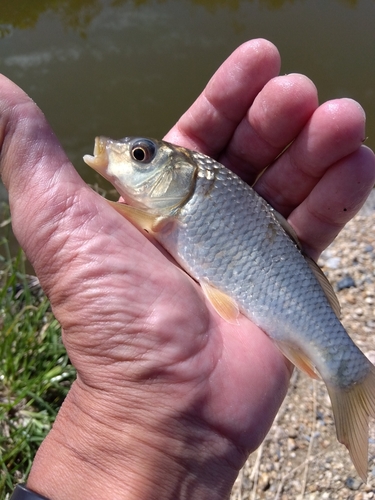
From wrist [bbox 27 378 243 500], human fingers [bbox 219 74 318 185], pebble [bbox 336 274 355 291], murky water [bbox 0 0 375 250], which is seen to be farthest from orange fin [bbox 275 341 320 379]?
murky water [bbox 0 0 375 250]

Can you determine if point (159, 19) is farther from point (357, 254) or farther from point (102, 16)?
point (357, 254)

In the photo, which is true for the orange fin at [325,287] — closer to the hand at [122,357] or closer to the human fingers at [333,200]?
the human fingers at [333,200]

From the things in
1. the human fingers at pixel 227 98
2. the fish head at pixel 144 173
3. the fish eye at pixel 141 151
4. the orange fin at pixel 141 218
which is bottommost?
the orange fin at pixel 141 218

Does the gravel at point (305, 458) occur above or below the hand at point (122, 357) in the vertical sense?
below

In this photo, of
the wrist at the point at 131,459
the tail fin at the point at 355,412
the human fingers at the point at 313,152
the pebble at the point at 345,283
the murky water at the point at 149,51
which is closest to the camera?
the wrist at the point at 131,459

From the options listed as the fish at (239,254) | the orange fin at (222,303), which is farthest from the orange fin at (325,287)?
the orange fin at (222,303)

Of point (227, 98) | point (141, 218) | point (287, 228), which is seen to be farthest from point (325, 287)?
point (227, 98)

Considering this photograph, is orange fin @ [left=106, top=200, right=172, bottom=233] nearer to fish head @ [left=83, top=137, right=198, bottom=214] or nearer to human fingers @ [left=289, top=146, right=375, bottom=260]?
fish head @ [left=83, top=137, right=198, bottom=214]
